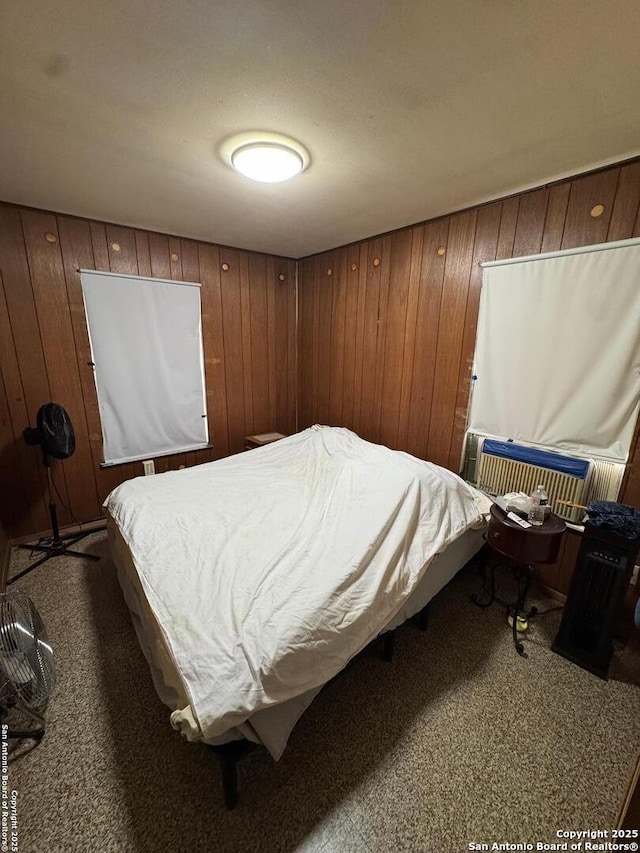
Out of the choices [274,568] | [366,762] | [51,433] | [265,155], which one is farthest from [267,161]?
[366,762]

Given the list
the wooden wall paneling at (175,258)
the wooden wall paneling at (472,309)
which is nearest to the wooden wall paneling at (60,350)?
the wooden wall paneling at (175,258)

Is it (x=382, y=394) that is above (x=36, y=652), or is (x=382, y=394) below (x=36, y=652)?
above

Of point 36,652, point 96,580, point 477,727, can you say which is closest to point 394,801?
point 477,727

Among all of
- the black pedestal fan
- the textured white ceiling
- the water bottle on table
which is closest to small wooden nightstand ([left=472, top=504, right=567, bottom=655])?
the water bottle on table

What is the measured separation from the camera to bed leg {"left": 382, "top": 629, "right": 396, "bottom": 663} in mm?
1688

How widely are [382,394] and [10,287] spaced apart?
2.89 metres

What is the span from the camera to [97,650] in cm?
178

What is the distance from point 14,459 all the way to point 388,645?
9.61ft

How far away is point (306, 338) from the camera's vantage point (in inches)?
146

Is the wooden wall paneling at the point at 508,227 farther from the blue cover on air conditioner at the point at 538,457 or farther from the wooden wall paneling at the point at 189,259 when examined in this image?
the wooden wall paneling at the point at 189,259

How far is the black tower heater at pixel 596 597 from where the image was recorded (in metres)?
1.61

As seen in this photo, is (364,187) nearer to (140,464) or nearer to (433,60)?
(433,60)

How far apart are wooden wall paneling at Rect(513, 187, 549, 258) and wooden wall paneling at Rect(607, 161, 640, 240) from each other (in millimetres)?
325

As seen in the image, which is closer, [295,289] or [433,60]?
[433,60]
